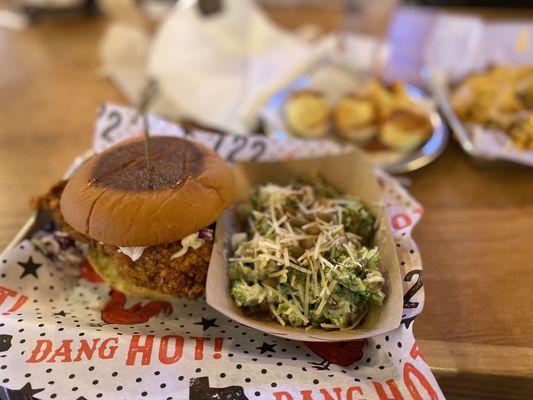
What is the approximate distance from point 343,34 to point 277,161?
1330 mm

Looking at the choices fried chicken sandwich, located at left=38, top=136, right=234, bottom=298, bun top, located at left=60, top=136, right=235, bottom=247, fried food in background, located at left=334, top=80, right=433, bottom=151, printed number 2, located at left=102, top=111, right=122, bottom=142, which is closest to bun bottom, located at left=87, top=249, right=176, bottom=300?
fried chicken sandwich, located at left=38, top=136, right=234, bottom=298

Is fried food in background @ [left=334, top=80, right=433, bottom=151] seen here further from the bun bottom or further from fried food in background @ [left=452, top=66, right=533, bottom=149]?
→ the bun bottom

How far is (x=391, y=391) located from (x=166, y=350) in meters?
0.49

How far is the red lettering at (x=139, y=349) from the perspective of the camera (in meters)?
0.97

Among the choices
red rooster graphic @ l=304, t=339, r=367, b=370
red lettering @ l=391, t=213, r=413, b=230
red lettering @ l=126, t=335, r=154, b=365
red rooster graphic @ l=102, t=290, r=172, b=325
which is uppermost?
red lettering @ l=391, t=213, r=413, b=230

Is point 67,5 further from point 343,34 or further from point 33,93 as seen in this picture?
point 343,34

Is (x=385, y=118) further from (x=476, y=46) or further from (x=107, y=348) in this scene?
(x=107, y=348)

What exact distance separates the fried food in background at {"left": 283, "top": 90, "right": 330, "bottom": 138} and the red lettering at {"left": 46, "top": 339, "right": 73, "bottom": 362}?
1.15 metres

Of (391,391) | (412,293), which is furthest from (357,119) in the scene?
(391,391)

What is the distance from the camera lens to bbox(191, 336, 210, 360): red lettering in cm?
99

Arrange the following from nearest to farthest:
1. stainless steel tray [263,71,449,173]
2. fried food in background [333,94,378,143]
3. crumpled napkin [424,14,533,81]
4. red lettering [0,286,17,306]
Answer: red lettering [0,286,17,306] < stainless steel tray [263,71,449,173] < fried food in background [333,94,378,143] < crumpled napkin [424,14,533,81]

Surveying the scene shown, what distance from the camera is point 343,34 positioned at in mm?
2455

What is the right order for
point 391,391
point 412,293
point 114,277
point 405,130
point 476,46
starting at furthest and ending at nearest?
1. point 476,46
2. point 405,130
3. point 114,277
4. point 412,293
5. point 391,391

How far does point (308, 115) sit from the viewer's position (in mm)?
1771
